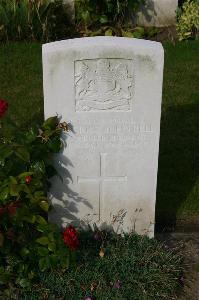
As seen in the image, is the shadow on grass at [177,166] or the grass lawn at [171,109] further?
the grass lawn at [171,109]

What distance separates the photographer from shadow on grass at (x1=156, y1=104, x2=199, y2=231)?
5090mm

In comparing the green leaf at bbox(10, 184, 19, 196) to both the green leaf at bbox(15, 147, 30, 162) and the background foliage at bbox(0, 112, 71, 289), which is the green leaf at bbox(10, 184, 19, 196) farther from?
the green leaf at bbox(15, 147, 30, 162)

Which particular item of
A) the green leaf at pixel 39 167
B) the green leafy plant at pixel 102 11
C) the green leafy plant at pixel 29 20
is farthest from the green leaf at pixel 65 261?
the green leafy plant at pixel 102 11

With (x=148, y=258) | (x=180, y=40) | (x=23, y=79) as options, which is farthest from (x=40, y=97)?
(x=148, y=258)

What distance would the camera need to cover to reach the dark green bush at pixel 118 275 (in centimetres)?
414

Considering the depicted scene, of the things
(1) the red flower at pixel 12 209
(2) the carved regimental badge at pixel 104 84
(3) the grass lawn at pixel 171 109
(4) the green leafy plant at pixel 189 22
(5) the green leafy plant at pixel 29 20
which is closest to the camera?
(1) the red flower at pixel 12 209

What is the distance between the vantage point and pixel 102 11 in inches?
328

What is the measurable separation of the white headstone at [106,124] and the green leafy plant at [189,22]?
4291 mm

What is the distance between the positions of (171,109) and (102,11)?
229 centimetres

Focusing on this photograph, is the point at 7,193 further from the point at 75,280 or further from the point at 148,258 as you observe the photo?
the point at 148,258

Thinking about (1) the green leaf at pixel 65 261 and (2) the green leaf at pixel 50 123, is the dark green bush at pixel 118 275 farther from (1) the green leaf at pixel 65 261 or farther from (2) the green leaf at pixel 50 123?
(2) the green leaf at pixel 50 123

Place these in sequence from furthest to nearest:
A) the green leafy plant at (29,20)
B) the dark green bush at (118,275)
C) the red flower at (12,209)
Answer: the green leafy plant at (29,20) → the dark green bush at (118,275) → the red flower at (12,209)

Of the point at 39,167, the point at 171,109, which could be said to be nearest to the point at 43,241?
the point at 39,167

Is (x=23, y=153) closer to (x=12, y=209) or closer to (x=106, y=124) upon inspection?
(x=12, y=209)
